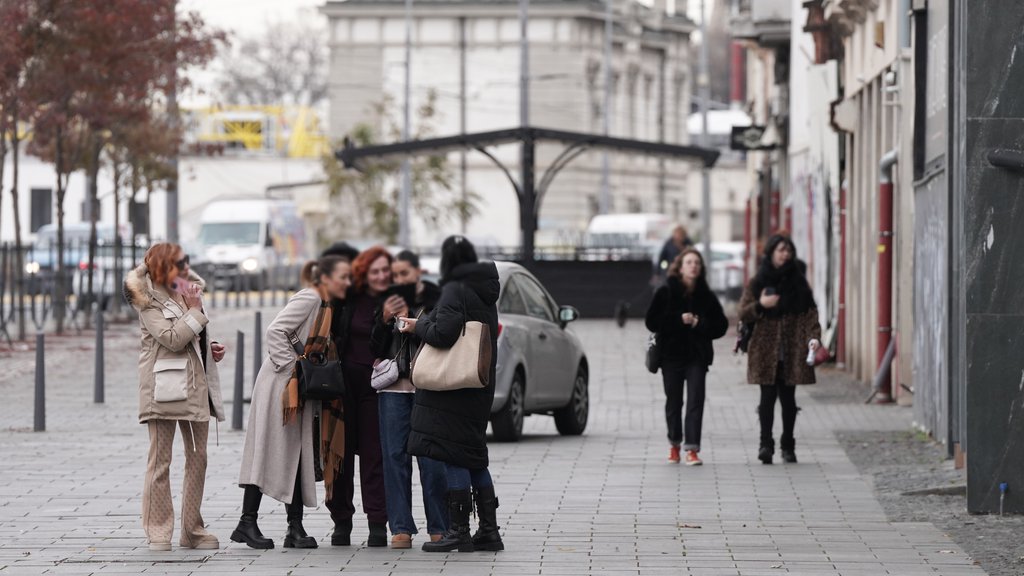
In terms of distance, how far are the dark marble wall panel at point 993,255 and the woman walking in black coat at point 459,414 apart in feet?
9.92

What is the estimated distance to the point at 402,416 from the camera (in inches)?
426

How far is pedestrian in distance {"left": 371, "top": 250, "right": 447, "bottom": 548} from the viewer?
1074 cm

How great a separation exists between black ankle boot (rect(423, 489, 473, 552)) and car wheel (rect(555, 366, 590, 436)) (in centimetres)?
756

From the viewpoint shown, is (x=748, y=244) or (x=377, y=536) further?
(x=748, y=244)

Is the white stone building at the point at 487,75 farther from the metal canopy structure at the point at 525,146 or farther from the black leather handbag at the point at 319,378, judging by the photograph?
the black leather handbag at the point at 319,378

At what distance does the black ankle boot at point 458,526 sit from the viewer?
10680mm

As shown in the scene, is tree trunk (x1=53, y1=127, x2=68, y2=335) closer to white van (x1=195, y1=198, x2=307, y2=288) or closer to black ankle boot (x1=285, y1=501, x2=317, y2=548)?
white van (x1=195, y1=198, x2=307, y2=288)

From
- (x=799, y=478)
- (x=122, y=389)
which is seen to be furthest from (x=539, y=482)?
(x=122, y=389)

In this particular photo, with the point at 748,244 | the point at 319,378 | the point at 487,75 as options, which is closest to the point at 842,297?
the point at 319,378

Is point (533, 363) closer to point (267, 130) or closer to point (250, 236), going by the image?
point (250, 236)

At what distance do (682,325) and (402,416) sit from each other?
5.26m

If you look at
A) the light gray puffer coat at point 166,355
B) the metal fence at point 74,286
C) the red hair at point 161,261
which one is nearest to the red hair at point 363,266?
the light gray puffer coat at point 166,355

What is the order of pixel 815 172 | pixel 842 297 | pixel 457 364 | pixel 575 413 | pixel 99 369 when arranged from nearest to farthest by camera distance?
1. pixel 457 364
2. pixel 575 413
3. pixel 99 369
4. pixel 842 297
5. pixel 815 172

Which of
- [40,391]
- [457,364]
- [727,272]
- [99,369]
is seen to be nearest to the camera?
[457,364]
